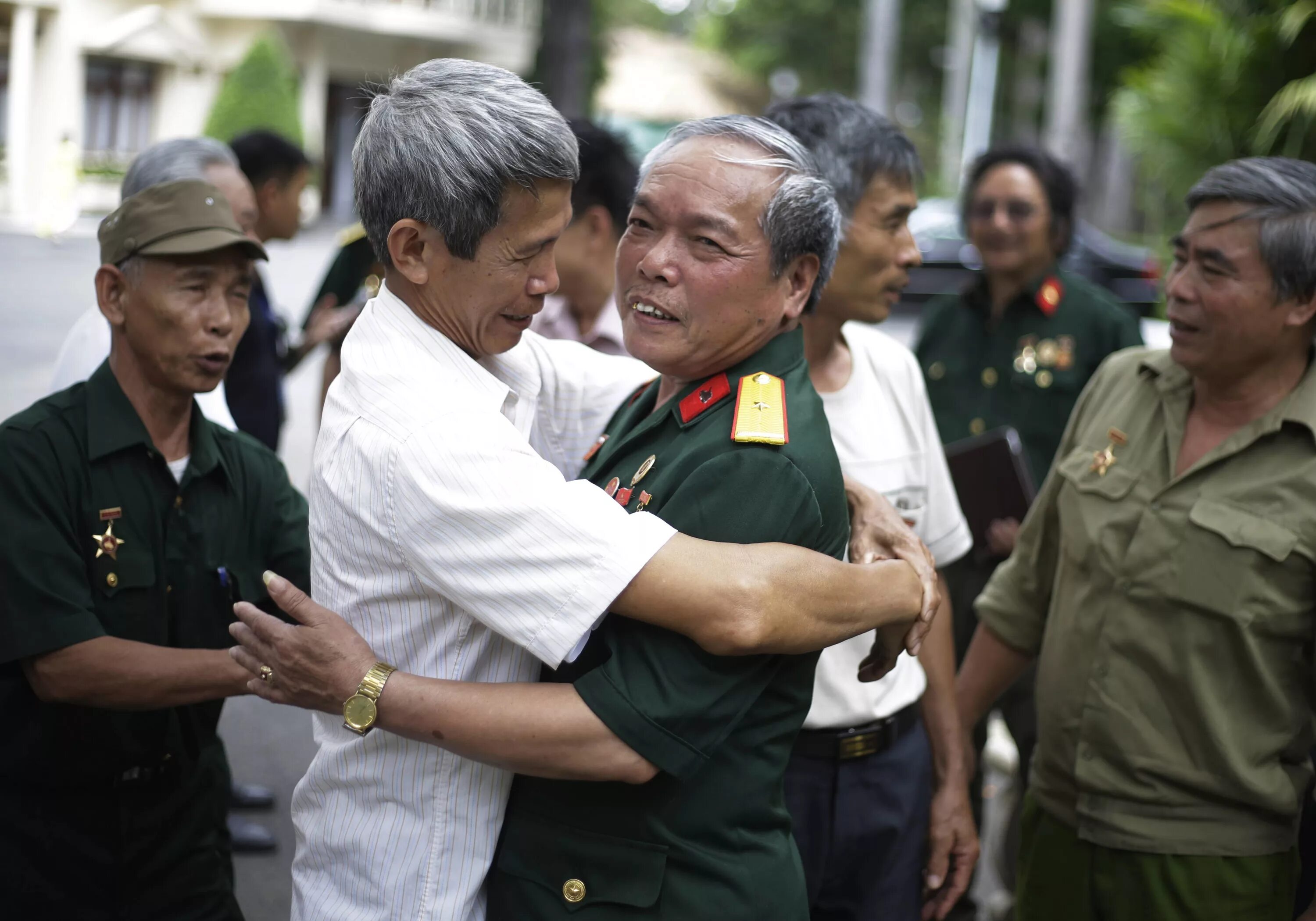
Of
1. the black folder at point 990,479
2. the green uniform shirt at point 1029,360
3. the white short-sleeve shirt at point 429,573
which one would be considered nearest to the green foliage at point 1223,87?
the green uniform shirt at point 1029,360

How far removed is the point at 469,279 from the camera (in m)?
1.87

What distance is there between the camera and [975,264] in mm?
16328

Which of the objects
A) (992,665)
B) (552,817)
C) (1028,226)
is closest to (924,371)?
(1028,226)

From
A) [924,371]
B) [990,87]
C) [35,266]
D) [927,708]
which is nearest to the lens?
[927,708]

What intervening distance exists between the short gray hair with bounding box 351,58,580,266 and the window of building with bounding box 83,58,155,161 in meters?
4.01

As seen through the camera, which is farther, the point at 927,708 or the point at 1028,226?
the point at 1028,226

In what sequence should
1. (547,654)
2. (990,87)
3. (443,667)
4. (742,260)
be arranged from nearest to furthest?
(547,654) < (443,667) < (742,260) < (990,87)

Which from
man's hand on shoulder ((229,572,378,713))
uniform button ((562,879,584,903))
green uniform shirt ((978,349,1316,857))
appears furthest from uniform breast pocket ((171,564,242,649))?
green uniform shirt ((978,349,1316,857))

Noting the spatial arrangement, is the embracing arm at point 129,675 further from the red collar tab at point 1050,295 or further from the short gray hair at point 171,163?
the red collar tab at point 1050,295

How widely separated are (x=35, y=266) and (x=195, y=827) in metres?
2.64

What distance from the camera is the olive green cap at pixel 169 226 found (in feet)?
8.14

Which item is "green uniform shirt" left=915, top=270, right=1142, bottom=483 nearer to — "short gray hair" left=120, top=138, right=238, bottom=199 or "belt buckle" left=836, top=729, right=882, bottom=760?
"belt buckle" left=836, top=729, right=882, bottom=760

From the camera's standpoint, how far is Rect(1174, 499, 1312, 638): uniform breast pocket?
247 centimetres

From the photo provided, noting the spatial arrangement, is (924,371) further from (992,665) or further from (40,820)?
(40,820)
